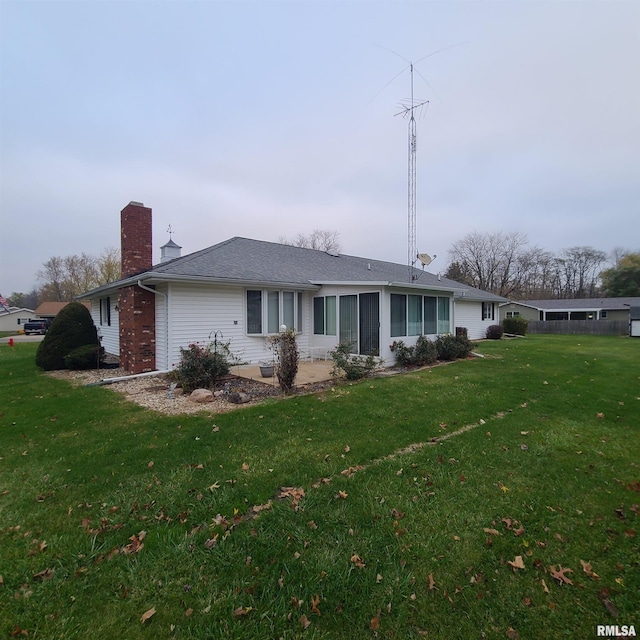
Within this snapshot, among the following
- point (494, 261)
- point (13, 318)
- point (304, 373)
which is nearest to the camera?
point (304, 373)

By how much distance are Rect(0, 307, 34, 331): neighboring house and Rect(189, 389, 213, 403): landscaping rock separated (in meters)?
55.6

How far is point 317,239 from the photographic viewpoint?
43844 mm

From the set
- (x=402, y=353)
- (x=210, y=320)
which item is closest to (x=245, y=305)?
(x=210, y=320)

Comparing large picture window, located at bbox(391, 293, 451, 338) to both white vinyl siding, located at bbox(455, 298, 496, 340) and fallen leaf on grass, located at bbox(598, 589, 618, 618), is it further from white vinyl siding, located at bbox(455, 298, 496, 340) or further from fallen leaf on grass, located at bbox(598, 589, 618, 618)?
fallen leaf on grass, located at bbox(598, 589, 618, 618)

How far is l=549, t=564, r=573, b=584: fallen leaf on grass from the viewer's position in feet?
7.31

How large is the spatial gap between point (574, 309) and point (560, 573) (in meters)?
39.4

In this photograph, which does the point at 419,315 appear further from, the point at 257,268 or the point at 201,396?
the point at 201,396

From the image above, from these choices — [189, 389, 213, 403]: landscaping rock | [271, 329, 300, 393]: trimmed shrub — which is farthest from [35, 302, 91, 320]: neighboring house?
[271, 329, 300, 393]: trimmed shrub

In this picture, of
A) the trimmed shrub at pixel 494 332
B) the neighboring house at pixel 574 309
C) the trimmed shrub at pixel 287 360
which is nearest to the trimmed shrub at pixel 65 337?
the trimmed shrub at pixel 287 360

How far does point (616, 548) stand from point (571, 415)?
3777 mm

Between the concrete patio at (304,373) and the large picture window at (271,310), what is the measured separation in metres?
1.22

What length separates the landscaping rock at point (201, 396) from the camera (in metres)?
6.63

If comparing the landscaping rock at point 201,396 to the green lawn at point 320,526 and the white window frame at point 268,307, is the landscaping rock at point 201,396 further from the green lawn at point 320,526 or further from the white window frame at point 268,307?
the white window frame at point 268,307

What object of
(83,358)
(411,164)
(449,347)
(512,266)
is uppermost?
(512,266)
